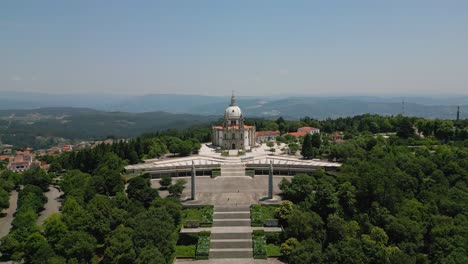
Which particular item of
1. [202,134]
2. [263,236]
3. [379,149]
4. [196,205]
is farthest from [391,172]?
[202,134]

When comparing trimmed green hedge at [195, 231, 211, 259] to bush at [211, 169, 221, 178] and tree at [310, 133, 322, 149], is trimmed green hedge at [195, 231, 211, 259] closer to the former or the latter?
bush at [211, 169, 221, 178]

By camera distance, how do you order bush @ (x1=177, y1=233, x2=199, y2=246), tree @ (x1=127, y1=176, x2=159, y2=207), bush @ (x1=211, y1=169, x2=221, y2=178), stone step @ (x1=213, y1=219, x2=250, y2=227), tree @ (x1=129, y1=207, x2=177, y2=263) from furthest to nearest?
bush @ (x1=211, y1=169, x2=221, y2=178) < tree @ (x1=127, y1=176, x2=159, y2=207) < stone step @ (x1=213, y1=219, x2=250, y2=227) < bush @ (x1=177, y1=233, x2=199, y2=246) < tree @ (x1=129, y1=207, x2=177, y2=263)

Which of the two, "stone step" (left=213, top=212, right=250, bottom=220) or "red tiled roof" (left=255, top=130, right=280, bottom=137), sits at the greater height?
"red tiled roof" (left=255, top=130, right=280, bottom=137)

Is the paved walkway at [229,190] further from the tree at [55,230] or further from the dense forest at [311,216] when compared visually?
the tree at [55,230]

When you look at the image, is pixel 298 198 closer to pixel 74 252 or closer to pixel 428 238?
pixel 428 238

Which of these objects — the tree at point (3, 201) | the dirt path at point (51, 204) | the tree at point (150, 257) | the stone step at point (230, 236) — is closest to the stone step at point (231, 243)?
Answer: the stone step at point (230, 236)

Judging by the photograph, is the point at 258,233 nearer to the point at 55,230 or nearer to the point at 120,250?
the point at 120,250

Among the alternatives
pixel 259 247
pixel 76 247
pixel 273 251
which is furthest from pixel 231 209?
pixel 76 247

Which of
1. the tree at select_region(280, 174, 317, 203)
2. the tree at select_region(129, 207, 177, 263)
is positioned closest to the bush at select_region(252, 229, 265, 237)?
the tree at select_region(129, 207, 177, 263)
